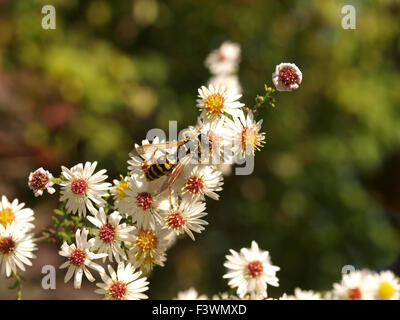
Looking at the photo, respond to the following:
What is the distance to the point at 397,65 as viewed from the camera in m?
4.30

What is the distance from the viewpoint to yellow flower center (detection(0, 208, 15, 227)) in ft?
4.72

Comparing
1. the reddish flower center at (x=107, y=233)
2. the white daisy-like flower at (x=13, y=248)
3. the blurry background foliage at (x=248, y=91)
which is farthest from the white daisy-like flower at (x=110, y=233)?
the blurry background foliage at (x=248, y=91)

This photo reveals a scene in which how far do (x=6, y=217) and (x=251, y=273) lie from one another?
814mm

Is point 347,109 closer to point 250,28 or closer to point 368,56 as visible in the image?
point 368,56

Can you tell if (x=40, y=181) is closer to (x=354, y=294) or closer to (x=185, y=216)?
(x=185, y=216)

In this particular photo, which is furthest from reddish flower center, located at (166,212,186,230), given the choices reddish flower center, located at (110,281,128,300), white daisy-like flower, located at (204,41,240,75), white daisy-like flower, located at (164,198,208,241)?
white daisy-like flower, located at (204,41,240,75)

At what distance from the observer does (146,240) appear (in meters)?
1.37

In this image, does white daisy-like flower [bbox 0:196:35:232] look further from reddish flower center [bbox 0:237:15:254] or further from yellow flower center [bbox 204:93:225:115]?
yellow flower center [bbox 204:93:225:115]

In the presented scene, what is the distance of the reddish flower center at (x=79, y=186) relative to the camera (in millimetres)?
1332

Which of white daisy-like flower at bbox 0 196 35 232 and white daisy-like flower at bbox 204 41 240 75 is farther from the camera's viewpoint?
white daisy-like flower at bbox 204 41 240 75

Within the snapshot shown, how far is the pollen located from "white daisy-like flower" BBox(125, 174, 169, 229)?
0.03 m

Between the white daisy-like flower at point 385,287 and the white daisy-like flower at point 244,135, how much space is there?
593mm

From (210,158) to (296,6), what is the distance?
310 cm
